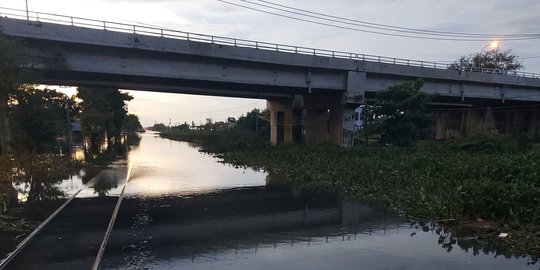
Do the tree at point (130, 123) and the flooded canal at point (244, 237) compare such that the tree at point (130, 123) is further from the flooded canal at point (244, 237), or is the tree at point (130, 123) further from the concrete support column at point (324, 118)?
the flooded canal at point (244, 237)

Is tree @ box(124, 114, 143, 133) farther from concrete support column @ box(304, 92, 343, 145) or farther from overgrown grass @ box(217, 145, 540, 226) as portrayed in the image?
overgrown grass @ box(217, 145, 540, 226)

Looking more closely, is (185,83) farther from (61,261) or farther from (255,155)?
(61,261)

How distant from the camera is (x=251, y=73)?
30.0 meters

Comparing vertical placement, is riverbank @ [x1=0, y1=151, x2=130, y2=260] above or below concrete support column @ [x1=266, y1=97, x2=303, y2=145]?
below

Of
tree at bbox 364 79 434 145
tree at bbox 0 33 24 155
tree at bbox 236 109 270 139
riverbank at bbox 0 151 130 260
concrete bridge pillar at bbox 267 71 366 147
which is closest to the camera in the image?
riverbank at bbox 0 151 130 260

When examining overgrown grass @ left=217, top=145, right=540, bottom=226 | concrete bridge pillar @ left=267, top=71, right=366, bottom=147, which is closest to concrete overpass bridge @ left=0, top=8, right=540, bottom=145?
concrete bridge pillar @ left=267, top=71, right=366, bottom=147

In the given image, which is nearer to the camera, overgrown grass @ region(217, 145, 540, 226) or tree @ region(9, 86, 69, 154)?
overgrown grass @ region(217, 145, 540, 226)

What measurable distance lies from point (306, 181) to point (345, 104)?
660 inches

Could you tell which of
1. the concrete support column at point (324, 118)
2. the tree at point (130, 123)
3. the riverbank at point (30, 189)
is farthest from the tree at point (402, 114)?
the tree at point (130, 123)

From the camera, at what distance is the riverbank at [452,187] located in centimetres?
872

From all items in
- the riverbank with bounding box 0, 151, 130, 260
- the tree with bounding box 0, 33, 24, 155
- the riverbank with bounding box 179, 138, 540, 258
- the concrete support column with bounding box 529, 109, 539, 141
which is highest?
the tree with bounding box 0, 33, 24, 155

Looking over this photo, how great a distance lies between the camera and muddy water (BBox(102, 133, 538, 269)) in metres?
6.98

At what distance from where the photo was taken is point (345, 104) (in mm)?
33125

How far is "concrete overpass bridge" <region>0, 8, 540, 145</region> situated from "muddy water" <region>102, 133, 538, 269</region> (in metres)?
13.8
